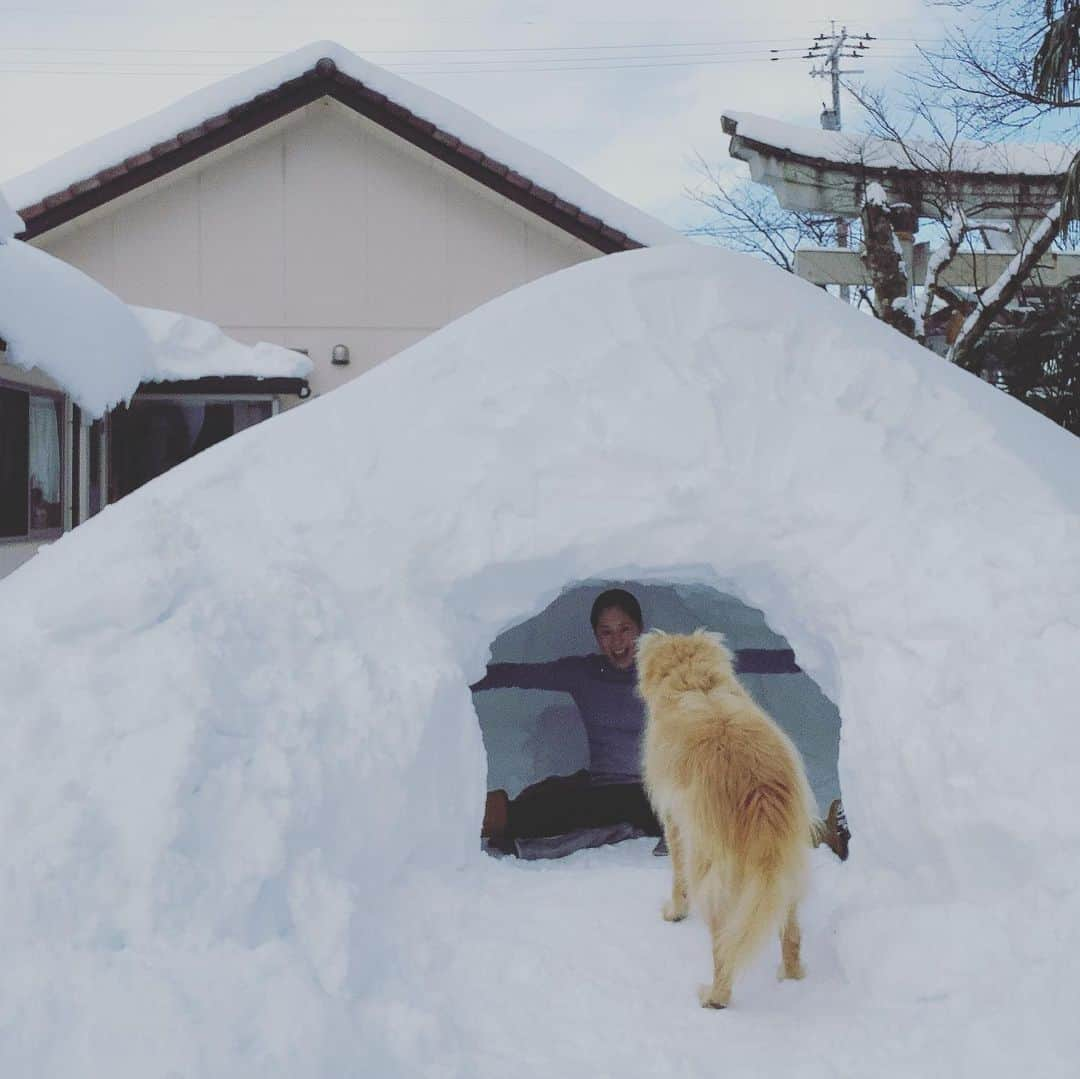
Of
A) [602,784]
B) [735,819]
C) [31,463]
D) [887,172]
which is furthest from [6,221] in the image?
[887,172]

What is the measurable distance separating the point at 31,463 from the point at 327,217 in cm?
390

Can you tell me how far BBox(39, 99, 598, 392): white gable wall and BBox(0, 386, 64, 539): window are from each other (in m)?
2.38

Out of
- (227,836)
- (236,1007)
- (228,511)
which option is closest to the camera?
(236,1007)

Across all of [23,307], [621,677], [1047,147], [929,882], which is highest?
[1047,147]

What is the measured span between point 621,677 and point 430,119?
673 cm

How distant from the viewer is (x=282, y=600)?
3264 millimetres

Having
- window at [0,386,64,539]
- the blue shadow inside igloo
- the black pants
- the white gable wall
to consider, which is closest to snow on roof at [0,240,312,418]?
window at [0,386,64,539]

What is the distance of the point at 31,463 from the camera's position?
7.48 m

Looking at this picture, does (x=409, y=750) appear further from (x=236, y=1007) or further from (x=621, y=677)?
(x=621, y=677)

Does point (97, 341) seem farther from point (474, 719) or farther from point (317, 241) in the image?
point (474, 719)

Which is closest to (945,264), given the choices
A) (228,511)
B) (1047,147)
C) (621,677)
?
(1047,147)

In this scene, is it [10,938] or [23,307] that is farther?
[23,307]

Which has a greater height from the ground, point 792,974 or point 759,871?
point 759,871

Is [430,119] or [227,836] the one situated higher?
[430,119]
